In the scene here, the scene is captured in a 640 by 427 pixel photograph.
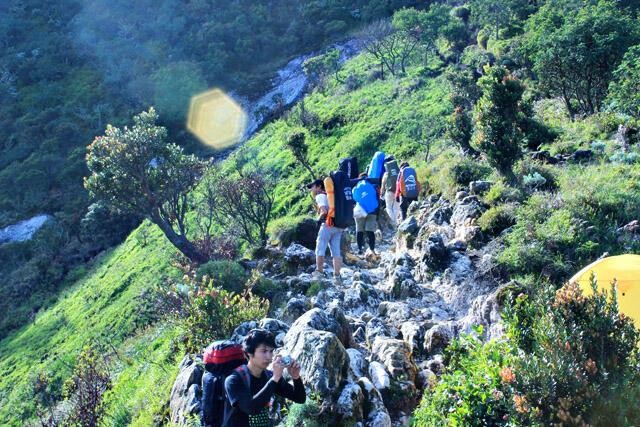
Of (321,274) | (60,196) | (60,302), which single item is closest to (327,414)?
(321,274)

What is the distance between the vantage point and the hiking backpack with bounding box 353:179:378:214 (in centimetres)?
843

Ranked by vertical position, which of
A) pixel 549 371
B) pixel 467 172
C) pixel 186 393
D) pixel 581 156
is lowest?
pixel 581 156

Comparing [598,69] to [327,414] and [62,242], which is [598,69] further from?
[62,242]

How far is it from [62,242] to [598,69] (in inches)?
1528

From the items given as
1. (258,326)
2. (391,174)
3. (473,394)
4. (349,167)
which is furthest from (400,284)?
(391,174)

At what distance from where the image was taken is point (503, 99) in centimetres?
1040

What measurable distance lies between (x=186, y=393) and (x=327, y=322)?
1.91 metres

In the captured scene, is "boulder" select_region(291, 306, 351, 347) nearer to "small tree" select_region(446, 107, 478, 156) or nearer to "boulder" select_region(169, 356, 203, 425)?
"boulder" select_region(169, 356, 203, 425)

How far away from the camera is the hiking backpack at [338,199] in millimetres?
7359

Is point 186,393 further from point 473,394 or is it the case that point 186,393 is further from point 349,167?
point 349,167

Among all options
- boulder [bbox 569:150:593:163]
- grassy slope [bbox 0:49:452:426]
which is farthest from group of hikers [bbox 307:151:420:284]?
boulder [bbox 569:150:593:163]

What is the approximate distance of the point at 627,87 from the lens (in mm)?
13102

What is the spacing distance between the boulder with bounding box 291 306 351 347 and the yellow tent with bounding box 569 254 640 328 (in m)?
2.81

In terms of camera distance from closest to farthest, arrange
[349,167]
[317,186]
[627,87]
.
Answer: [317,186]
[349,167]
[627,87]
